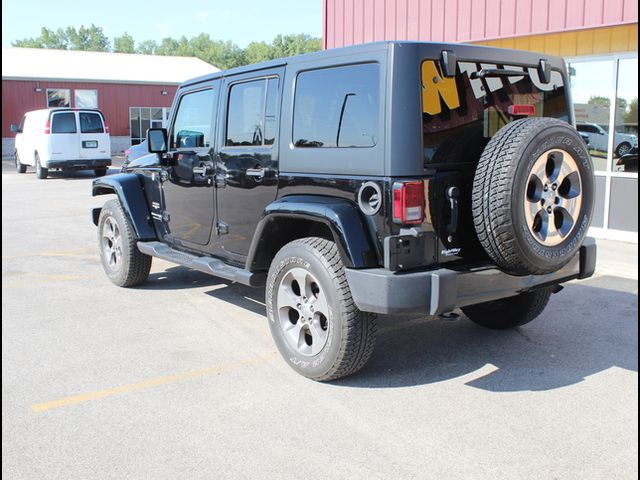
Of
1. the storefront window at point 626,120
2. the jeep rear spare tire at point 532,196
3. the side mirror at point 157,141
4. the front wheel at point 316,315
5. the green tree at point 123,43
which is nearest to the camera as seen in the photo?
the jeep rear spare tire at point 532,196

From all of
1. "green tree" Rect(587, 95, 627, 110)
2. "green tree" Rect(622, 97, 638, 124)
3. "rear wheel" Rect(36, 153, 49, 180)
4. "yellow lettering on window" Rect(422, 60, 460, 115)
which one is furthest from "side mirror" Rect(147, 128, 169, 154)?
"rear wheel" Rect(36, 153, 49, 180)

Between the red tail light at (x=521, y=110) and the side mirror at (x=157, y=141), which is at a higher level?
the red tail light at (x=521, y=110)

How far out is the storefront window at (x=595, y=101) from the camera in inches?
375

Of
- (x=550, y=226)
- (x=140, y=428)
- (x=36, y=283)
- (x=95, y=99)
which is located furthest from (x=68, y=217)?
(x=95, y=99)

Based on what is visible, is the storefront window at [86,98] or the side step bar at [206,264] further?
the storefront window at [86,98]

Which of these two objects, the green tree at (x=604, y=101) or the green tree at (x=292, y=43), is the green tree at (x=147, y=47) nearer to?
the green tree at (x=292, y=43)

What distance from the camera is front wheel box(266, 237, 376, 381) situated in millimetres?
4049

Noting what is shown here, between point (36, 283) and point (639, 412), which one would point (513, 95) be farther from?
point (36, 283)

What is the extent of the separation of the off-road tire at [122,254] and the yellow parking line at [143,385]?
2.37 meters

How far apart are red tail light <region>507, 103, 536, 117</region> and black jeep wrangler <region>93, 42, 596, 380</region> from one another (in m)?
0.01

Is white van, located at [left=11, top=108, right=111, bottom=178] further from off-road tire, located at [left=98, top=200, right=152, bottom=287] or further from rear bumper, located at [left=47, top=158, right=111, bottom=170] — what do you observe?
off-road tire, located at [left=98, top=200, right=152, bottom=287]

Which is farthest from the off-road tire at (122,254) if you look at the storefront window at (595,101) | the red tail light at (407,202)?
the storefront window at (595,101)

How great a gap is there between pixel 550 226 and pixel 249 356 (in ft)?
7.27

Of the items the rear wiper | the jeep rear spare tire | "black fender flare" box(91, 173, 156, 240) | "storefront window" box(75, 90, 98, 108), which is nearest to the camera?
the jeep rear spare tire
